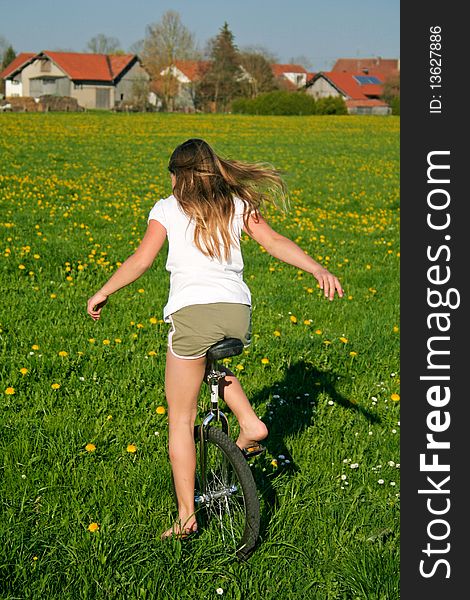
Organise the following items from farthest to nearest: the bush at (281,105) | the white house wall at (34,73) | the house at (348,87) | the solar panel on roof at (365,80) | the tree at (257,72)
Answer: the solar panel on roof at (365,80) < the house at (348,87) < the white house wall at (34,73) < the tree at (257,72) < the bush at (281,105)

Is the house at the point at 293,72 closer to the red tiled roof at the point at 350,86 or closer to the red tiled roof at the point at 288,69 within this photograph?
the red tiled roof at the point at 288,69

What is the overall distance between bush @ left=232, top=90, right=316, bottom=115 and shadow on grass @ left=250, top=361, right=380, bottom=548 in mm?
63668

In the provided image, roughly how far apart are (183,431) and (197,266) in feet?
2.37

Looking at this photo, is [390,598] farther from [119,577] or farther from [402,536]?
[119,577]

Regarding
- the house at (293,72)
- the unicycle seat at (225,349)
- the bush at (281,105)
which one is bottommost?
the unicycle seat at (225,349)

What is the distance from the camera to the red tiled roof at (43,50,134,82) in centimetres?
9031

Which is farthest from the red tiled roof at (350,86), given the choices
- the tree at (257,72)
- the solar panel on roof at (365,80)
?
the tree at (257,72)

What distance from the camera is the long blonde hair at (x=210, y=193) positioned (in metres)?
3.42

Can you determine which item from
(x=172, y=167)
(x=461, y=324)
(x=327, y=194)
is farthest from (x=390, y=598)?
(x=327, y=194)

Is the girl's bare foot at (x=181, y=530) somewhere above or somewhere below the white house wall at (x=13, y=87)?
below

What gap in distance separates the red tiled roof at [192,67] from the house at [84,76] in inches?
168

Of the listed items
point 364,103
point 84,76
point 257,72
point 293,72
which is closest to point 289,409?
point 257,72

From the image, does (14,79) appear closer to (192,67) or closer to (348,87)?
(192,67)

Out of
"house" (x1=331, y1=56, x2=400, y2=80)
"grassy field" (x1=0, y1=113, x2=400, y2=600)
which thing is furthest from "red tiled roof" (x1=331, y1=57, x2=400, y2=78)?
"grassy field" (x1=0, y1=113, x2=400, y2=600)
